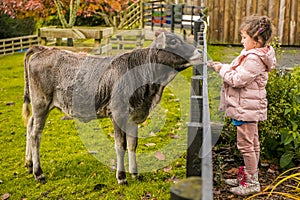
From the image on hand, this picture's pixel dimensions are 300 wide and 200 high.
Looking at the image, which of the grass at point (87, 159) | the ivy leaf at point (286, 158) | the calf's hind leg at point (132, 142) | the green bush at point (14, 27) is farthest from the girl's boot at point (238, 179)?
the green bush at point (14, 27)

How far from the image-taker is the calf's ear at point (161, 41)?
5.00 m

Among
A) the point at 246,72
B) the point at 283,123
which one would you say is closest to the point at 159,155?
the point at 283,123

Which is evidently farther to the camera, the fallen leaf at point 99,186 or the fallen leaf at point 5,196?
the fallen leaf at point 99,186

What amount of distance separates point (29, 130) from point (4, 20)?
13274mm

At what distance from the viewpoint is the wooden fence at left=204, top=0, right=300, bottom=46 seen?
1382 cm

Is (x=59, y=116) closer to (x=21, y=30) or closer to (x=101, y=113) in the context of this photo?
(x=101, y=113)

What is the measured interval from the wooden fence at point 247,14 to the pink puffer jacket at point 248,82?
9.68 m

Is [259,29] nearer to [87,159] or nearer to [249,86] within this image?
[249,86]

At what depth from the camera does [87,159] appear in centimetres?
636

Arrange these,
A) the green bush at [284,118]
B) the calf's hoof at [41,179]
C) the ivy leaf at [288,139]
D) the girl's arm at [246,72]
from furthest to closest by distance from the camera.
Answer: the calf's hoof at [41,179] → the green bush at [284,118] → the ivy leaf at [288,139] → the girl's arm at [246,72]

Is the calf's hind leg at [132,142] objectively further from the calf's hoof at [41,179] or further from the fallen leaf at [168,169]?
the calf's hoof at [41,179]

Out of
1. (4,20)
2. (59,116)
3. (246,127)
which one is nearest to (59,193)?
(246,127)

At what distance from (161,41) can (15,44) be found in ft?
45.3

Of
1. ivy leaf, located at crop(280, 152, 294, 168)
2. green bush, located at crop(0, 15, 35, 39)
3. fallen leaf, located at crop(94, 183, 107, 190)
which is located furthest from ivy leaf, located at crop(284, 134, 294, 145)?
green bush, located at crop(0, 15, 35, 39)
